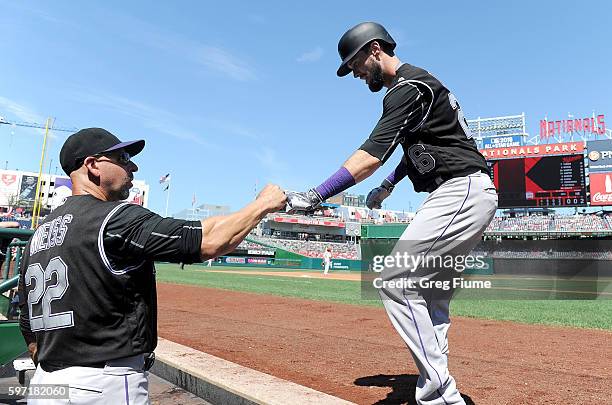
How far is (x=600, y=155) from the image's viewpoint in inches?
1321

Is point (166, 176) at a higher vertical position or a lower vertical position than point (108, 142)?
higher

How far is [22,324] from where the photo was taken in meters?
2.10

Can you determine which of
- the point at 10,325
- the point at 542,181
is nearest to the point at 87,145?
the point at 10,325

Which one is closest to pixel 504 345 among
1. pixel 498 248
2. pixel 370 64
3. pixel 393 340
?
pixel 393 340

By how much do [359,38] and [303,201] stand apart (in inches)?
42.4

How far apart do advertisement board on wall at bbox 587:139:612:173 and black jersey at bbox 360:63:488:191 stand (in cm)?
3663

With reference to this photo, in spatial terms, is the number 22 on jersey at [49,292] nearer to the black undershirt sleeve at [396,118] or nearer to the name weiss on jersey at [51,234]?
the name weiss on jersey at [51,234]

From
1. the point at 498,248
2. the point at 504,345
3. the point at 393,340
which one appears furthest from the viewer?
the point at 498,248

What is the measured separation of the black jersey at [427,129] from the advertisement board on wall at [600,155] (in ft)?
120

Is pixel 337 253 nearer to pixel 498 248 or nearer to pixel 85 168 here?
pixel 498 248

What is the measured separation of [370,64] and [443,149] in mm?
640

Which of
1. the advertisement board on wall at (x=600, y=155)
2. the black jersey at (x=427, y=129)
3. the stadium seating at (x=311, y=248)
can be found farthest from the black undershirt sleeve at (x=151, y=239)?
the stadium seating at (x=311, y=248)

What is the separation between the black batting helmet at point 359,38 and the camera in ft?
8.18

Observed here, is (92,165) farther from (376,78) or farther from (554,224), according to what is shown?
(554,224)
